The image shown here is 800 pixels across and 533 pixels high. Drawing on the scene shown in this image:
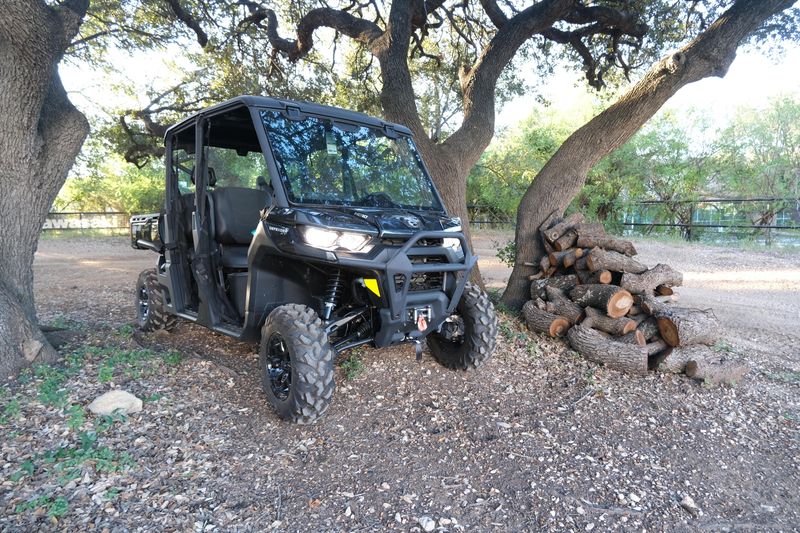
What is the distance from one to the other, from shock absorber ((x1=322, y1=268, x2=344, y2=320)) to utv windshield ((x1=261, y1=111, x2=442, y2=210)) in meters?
0.55

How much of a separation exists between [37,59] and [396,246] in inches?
145

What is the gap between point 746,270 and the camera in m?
11.5

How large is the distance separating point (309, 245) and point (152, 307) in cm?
316

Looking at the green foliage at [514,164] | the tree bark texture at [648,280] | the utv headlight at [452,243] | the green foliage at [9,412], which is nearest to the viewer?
the green foliage at [9,412]

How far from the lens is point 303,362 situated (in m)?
3.22

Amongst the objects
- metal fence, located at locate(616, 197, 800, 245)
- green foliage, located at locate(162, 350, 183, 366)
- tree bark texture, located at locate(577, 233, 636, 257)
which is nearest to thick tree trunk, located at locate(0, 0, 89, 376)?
green foliage, located at locate(162, 350, 183, 366)

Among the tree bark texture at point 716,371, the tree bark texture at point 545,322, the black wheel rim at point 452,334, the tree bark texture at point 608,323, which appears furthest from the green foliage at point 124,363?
the tree bark texture at point 716,371

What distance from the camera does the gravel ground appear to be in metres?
2.61

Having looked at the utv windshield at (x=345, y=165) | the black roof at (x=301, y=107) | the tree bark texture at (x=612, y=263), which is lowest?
the tree bark texture at (x=612, y=263)

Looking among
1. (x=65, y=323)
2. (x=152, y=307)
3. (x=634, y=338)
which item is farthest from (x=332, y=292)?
(x=65, y=323)

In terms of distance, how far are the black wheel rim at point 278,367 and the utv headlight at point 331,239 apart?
78cm

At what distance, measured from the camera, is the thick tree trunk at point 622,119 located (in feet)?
18.7

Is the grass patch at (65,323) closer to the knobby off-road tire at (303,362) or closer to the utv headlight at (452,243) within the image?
the knobby off-road tire at (303,362)

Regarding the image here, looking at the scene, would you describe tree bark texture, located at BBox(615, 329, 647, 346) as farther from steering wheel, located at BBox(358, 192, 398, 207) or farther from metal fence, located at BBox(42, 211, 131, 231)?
metal fence, located at BBox(42, 211, 131, 231)
